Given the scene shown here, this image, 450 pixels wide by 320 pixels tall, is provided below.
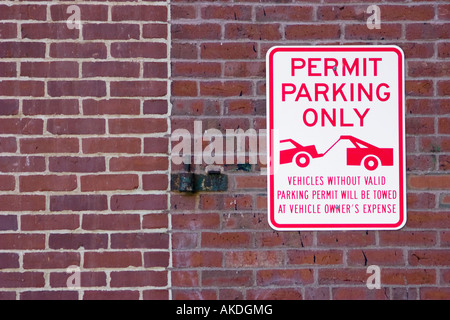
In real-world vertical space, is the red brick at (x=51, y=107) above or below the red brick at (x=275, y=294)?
above

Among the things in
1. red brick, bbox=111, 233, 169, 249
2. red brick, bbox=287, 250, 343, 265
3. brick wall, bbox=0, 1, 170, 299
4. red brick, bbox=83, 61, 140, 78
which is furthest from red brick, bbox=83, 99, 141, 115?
red brick, bbox=287, 250, 343, 265

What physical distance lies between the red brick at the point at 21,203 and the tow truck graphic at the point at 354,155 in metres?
1.09

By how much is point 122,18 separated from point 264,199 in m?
1.03

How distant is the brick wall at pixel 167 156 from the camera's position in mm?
2621

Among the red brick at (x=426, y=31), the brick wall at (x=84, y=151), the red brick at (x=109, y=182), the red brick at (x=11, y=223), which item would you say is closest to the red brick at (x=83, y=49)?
the brick wall at (x=84, y=151)

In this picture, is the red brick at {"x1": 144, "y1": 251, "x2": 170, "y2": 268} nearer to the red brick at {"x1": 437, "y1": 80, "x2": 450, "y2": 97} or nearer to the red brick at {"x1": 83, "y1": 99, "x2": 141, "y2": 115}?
the red brick at {"x1": 83, "y1": 99, "x2": 141, "y2": 115}

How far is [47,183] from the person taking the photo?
8.59ft

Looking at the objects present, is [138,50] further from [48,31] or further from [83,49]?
[48,31]

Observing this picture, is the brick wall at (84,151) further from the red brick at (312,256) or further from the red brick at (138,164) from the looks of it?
the red brick at (312,256)

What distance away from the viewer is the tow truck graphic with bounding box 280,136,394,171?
2.62 meters

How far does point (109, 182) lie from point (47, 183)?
27 cm

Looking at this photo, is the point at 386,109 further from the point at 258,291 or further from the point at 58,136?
the point at 58,136

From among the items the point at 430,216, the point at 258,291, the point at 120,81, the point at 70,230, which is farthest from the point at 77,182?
the point at 430,216

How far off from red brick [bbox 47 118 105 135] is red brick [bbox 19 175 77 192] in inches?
7.9
